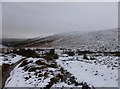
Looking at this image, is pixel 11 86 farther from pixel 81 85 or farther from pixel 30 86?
pixel 81 85

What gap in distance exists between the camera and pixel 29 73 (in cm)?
2083

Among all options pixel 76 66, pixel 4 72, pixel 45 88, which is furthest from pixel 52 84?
pixel 4 72

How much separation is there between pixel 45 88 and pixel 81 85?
2737 mm

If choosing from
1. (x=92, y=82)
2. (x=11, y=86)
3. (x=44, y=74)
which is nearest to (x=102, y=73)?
(x=92, y=82)

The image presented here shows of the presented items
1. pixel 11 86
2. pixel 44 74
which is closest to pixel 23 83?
pixel 11 86

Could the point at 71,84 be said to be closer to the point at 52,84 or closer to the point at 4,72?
the point at 52,84

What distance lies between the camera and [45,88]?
1559cm

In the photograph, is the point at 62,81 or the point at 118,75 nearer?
the point at 62,81

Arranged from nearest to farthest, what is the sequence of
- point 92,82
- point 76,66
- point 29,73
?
point 92,82, point 29,73, point 76,66

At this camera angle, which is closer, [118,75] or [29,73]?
[118,75]

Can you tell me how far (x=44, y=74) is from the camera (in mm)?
19297

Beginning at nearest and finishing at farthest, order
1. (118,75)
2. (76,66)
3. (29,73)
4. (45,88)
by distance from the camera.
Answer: (45,88) → (118,75) → (29,73) → (76,66)

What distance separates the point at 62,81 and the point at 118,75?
5025 millimetres

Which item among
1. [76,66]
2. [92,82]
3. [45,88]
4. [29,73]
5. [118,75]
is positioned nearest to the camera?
[45,88]
